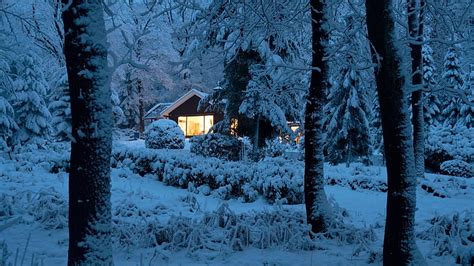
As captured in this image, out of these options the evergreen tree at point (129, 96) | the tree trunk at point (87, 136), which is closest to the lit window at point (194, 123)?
the evergreen tree at point (129, 96)

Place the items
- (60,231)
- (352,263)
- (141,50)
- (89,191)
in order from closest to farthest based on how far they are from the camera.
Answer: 1. (89,191)
2. (352,263)
3. (60,231)
4. (141,50)

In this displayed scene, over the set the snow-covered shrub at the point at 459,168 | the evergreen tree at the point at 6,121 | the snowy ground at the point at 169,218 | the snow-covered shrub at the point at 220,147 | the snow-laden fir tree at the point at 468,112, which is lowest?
the snowy ground at the point at 169,218

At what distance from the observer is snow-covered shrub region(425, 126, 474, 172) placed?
1648cm

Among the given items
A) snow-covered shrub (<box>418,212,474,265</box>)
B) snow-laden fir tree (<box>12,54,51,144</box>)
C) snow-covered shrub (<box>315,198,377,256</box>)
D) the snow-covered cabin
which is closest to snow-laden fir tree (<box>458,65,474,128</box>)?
the snow-covered cabin

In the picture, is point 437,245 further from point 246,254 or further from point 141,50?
point 141,50

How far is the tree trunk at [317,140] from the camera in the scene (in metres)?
5.89

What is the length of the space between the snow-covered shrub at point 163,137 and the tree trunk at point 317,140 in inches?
723

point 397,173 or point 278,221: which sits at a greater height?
point 397,173

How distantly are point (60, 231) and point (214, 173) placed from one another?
15.5 feet

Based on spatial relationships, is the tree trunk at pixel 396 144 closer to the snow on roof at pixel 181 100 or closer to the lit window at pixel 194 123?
the snow on roof at pixel 181 100

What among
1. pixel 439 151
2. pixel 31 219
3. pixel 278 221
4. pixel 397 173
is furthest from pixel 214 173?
pixel 439 151

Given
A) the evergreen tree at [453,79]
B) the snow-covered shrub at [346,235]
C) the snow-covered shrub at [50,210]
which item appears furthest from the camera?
the evergreen tree at [453,79]

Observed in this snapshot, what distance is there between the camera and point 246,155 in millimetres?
17719

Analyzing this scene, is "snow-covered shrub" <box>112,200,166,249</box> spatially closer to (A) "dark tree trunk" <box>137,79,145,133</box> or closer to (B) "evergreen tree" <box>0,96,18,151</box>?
(B) "evergreen tree" <box>0,96,18,151</box>
